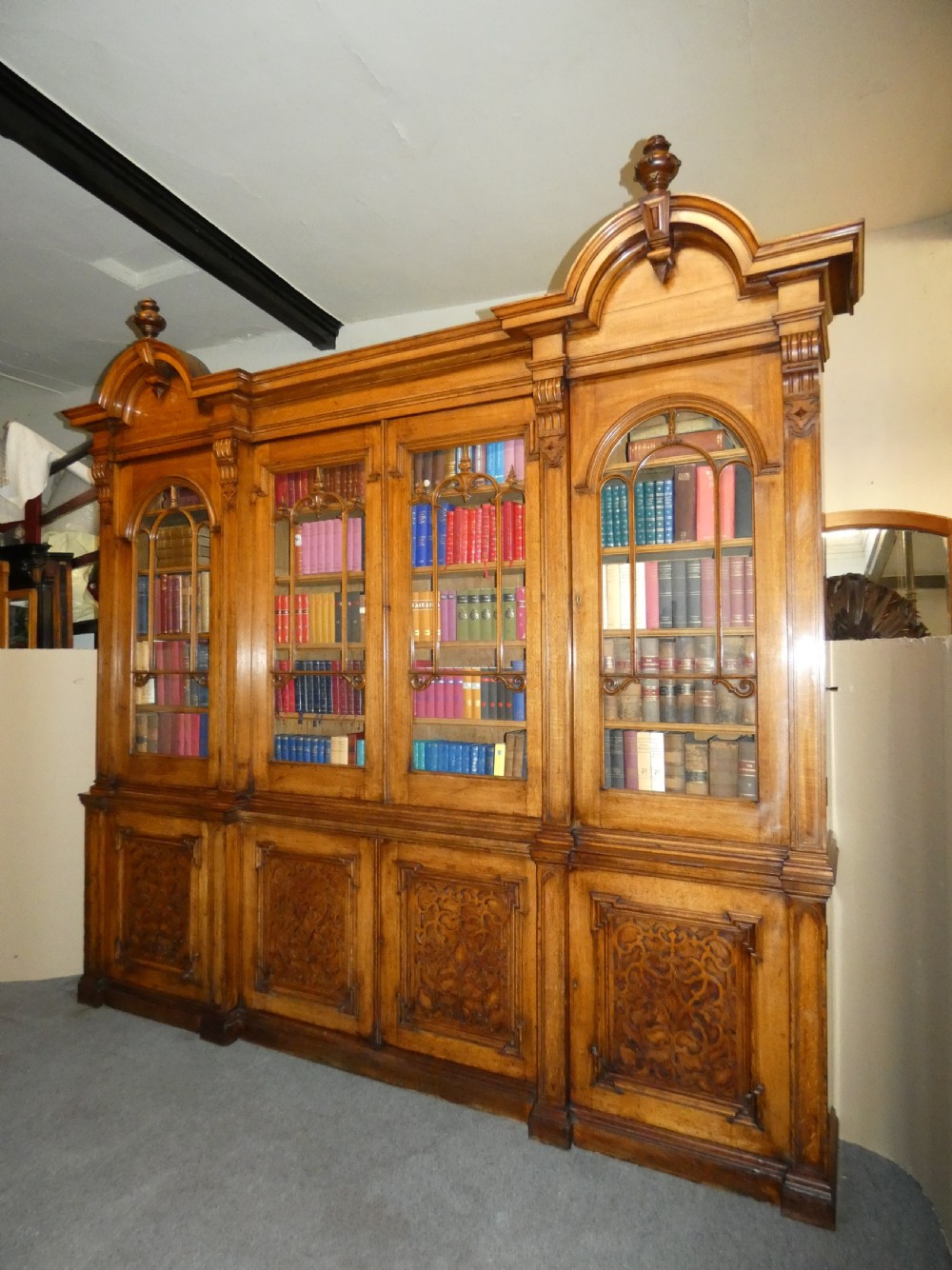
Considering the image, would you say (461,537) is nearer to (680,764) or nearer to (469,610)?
(469,610)

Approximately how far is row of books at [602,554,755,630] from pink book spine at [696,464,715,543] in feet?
0.23

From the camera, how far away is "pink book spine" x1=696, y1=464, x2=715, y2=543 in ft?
7.23

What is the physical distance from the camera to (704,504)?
2.22 metres

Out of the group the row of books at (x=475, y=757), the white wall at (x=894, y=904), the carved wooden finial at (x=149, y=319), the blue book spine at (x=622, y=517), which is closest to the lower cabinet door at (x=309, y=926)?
the row of books at (x=475, y=757)

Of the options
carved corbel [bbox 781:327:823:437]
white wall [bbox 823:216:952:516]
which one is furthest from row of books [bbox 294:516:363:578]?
white wall [bbox 823:216:952:516]

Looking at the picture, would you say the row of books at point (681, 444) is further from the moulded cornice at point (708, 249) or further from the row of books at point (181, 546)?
the row of books at point (181, 546)

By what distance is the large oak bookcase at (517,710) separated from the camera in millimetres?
2051

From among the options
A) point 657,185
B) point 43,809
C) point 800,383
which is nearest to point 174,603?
point 43,809

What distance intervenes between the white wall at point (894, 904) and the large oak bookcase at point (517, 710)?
305mm

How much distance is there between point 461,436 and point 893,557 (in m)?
1.71

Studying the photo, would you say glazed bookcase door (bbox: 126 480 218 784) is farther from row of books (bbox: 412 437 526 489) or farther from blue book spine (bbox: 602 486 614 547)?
blue book spine (bbox: 602 486 614 547)

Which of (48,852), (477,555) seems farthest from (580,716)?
(48,852)

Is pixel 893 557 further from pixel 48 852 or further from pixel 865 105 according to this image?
pixel 48 852

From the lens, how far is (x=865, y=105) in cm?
224
